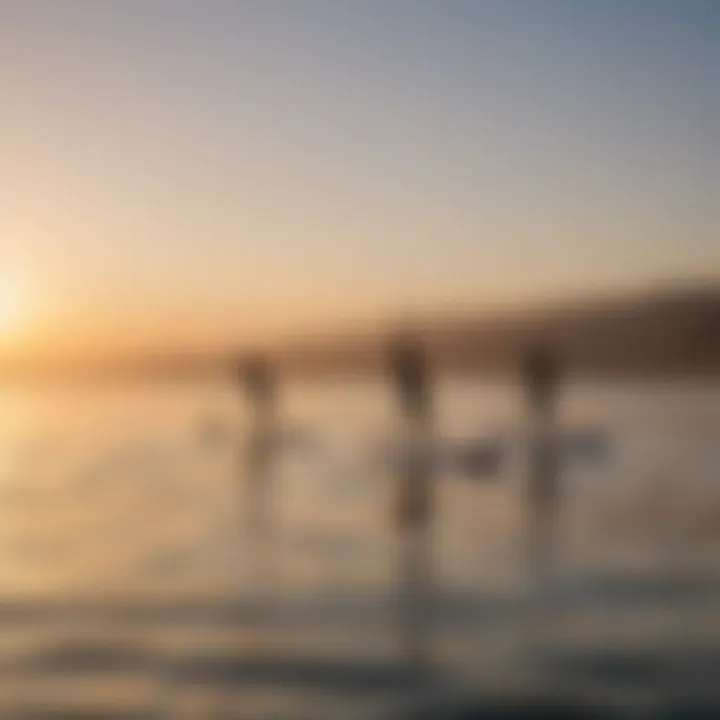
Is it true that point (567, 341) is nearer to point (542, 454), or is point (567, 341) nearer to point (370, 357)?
point (542, 454)

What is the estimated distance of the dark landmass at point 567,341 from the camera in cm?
128

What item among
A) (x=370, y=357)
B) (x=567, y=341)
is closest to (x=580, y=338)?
(x=567, y=341)

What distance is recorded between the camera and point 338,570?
1284 mm

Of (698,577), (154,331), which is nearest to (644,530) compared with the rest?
(698,577)

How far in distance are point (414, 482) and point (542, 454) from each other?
16 cm

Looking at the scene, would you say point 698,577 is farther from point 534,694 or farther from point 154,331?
point 154,331

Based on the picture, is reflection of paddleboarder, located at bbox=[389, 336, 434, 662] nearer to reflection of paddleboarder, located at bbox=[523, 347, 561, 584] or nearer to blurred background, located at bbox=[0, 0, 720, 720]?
blurred background, located at bbox=[0, 0, 720, 720]

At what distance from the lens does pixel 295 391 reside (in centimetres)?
130

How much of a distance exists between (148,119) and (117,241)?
16 cm

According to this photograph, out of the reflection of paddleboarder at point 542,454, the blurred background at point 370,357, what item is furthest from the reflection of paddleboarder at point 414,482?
the reflection of paddleboarder at point 542,454

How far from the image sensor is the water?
125 cm

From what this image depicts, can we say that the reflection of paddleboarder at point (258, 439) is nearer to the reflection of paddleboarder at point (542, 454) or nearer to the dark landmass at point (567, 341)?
the dark landmass at point (567, 341)

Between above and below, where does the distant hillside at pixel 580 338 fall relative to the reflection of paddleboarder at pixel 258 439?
above

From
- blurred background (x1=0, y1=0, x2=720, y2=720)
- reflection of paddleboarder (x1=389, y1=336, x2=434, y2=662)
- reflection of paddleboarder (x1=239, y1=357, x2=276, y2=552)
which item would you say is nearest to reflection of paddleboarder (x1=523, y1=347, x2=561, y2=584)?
blurred background (x1=0, y1=0, x2=720, y2=720)
